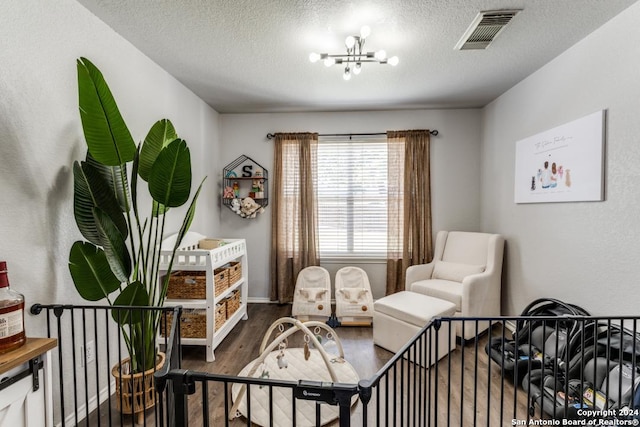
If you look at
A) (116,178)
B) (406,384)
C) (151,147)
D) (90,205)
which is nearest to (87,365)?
(90,205)

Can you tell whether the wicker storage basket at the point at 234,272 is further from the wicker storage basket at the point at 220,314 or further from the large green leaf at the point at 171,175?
the large green leaf at the point at 171,175

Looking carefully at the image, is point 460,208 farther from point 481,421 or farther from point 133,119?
point 133,119

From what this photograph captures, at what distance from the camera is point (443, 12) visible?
185cm

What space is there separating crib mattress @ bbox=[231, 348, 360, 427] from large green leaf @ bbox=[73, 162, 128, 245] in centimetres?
119

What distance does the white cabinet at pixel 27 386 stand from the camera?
104 centimetres

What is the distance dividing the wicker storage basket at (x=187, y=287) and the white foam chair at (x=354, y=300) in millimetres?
1433

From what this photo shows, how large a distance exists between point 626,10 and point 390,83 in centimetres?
164

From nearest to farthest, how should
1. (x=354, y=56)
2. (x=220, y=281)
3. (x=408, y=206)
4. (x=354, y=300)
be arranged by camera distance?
(x=354, y=56), (x=220, y=281), (x=354, y=300), (x=408, y=206)

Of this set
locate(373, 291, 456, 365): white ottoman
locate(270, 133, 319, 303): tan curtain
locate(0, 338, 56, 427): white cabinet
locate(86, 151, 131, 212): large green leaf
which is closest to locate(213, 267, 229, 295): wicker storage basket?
locate(270, 133, 319, 303): tan curtain

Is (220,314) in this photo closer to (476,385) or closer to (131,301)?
(131,301)

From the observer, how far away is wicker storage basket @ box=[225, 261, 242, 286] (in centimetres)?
292

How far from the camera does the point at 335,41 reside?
2189 mm

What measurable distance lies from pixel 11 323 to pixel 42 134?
1.01m

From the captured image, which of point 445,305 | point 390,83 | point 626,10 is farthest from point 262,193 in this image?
point 626,10
